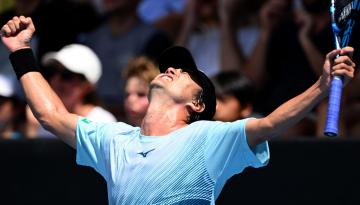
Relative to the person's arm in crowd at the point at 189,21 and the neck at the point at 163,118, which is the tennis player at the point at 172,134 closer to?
the neck at the point at 163,118

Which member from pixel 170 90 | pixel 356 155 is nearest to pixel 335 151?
pixel 356 155

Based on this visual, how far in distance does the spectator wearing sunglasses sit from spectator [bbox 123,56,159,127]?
0.31 m

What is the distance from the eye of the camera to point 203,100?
530 centimetres

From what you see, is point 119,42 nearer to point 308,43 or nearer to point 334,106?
point 308,43

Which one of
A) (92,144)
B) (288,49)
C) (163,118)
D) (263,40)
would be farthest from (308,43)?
(92,144)

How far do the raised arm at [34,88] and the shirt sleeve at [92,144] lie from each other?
0.05 meters

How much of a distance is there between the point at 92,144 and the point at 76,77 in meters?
2.75

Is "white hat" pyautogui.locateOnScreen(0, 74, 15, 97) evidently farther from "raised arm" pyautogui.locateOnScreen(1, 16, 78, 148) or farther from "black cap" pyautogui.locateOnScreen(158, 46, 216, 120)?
"black cap" pyautogui.locateOnScreen(158, 46, 216, 120)

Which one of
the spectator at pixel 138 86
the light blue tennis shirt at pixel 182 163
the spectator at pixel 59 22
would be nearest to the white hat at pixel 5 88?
the spectator at pixel 59 22

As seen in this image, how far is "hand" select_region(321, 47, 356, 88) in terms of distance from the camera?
4.52 meters

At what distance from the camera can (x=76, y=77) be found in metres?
8.00

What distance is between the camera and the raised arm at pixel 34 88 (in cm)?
536

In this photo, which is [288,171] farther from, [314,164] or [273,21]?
[273,21]

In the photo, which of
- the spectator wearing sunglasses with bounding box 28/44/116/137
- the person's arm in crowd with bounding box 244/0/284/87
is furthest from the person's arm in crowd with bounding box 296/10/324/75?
the spectator wearing sunglasses with bounding box 28/44/116/137
